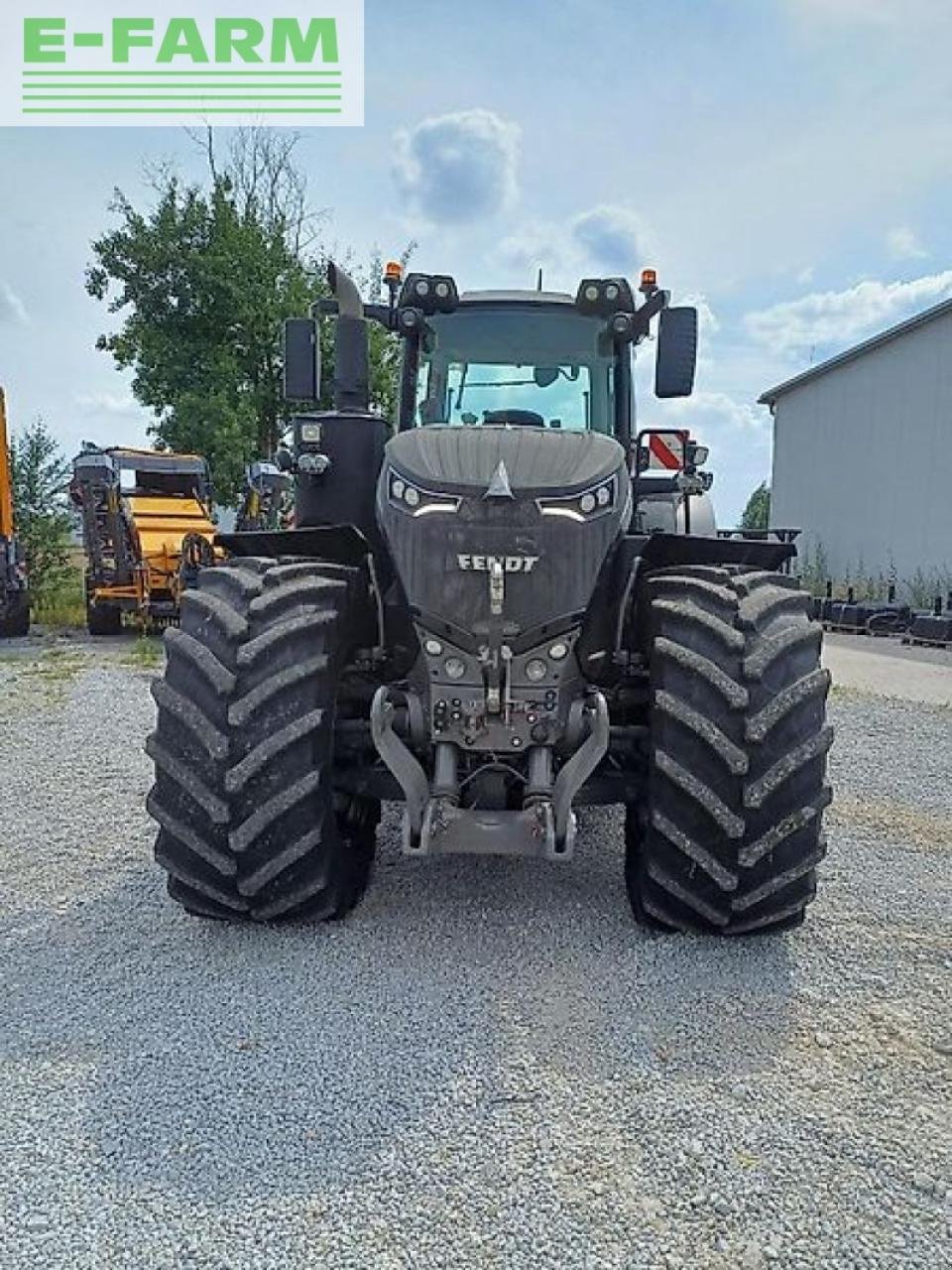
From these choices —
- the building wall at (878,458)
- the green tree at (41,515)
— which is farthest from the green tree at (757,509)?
the green tree at (41,515)

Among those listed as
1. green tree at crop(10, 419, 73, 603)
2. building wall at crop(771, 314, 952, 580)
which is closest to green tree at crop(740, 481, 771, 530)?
building wall at crop(771, 314, 952, 580)

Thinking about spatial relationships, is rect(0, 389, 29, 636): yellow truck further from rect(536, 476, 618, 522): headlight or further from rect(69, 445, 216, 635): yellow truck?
rect(536, 476, 618, 522): headlight

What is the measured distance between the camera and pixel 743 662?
309cm

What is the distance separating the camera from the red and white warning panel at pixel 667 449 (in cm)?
448

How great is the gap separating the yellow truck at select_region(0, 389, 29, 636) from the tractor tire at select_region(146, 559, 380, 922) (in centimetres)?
1127

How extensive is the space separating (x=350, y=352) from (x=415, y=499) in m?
1.43

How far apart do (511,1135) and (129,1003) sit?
4.09 feet

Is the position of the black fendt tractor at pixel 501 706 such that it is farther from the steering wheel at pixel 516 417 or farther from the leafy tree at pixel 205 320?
the leafy tree at pixel 205 320

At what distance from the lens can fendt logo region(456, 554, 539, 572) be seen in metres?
3.14

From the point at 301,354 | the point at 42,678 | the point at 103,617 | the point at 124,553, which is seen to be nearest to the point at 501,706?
the point at 301,354

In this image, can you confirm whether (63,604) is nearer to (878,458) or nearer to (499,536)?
(499,536)

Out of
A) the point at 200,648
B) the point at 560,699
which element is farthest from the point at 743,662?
the point at 200,648

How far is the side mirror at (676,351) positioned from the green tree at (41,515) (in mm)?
14067

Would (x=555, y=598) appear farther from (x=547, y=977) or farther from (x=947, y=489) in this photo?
(x=947, y=489)
